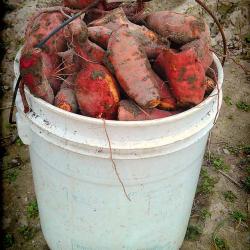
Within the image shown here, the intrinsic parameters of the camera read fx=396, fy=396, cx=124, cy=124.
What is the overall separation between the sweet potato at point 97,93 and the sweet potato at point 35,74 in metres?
0.10

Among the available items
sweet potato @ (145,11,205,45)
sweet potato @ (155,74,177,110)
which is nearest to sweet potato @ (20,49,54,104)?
sweet potato @ (155,74,177,110)

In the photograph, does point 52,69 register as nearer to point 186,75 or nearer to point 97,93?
point 97,93

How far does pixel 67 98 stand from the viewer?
123cm

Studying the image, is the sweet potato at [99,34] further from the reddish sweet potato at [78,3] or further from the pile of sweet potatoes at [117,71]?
the reddish sweet potato at [78,3]

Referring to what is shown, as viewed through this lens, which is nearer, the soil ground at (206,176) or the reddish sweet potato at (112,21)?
the reddish sweet potato at (112,21)

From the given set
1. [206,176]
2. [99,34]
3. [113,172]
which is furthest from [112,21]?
[206,176]

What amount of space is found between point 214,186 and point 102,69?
129 centimetres

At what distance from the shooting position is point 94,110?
3.97 feet

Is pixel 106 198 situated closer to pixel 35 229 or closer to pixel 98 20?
pixel 98 20

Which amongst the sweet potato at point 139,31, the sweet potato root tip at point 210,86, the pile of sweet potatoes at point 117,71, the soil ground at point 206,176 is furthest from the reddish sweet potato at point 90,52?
the soil ground at point 206,176

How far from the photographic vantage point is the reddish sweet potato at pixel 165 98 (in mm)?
1249

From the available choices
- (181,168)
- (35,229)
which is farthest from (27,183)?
(181,168)

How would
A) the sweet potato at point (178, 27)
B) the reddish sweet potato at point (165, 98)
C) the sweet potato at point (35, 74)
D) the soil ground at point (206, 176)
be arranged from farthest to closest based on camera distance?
1. the soil ground at point (206, 176)
2. the sweet potato at point (178, 27)
3. the reddish sweet potato at point (165, 98)
4. the sweet potato at point (35, 74)

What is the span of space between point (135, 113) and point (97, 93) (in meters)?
0.13
